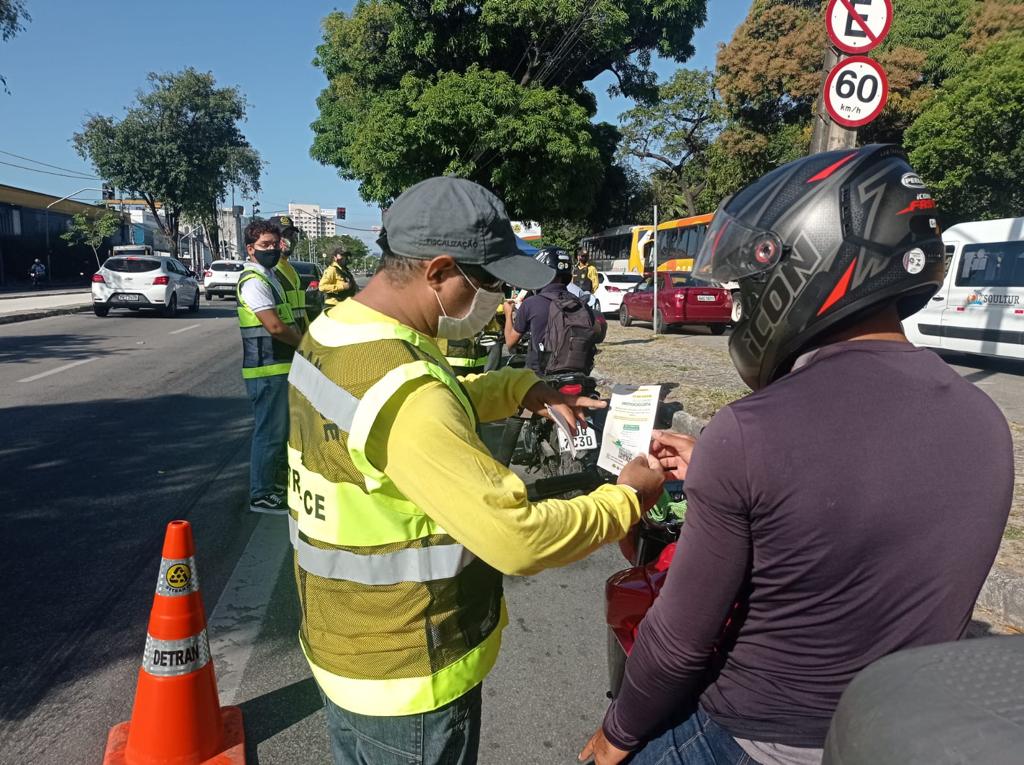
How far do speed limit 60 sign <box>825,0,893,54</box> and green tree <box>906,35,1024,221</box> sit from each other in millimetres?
21584

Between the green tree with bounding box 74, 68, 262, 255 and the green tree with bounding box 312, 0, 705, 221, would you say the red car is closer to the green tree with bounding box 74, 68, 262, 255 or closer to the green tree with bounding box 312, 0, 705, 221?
the green tree with bounding box 312, 0, 705, 221

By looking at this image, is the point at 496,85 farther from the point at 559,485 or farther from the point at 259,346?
the point at 559,485

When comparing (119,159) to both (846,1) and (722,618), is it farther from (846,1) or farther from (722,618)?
(722,618)

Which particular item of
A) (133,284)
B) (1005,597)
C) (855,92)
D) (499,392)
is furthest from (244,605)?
(133,284)

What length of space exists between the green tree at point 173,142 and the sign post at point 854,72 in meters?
39.9

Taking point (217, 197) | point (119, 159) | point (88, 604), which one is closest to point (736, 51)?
point (217, 197)

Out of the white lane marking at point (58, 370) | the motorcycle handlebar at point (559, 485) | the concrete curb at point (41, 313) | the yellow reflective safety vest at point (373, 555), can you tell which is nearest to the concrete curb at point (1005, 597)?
the motorcycle handlebar at point (559, 485)

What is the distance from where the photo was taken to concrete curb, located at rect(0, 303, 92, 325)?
699 inches

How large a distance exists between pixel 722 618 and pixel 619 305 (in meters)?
21.7

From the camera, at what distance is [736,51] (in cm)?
3244

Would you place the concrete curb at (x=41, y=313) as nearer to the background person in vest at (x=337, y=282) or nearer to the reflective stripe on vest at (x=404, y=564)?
the background person in vest at (x=337, y=282)

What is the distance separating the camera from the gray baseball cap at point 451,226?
1.43 m

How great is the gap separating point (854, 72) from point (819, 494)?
20.4 ft

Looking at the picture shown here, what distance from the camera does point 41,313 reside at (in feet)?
63.6
